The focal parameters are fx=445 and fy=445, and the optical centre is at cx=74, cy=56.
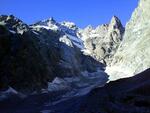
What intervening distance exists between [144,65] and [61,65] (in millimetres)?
46084

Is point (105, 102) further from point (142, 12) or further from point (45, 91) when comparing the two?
point (142, 12)

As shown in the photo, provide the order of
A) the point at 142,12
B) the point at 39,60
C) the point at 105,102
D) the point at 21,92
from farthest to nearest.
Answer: the point at 142,12 < the point at 39,60 < the point at 21,92 < the point at 105,102

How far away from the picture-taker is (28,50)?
387 ft

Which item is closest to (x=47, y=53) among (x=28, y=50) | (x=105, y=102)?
(x=28, y=50)

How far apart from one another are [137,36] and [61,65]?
34270 mm

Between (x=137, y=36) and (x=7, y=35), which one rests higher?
(x=137, y=36)

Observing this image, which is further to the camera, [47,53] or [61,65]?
[61,65]

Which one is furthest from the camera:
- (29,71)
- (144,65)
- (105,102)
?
(144,65)

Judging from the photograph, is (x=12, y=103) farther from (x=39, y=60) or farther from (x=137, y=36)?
(x=137, y=36)

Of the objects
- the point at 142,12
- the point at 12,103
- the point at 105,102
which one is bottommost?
the point at 105,102

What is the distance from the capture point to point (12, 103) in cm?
8075

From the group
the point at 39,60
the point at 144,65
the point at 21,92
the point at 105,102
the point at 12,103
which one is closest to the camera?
the point at 105,102

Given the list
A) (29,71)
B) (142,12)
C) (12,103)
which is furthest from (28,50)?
(142,12)

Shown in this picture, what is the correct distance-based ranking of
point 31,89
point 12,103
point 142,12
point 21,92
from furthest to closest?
point 142,12
point 31,89
point 21,92
point 12,103
